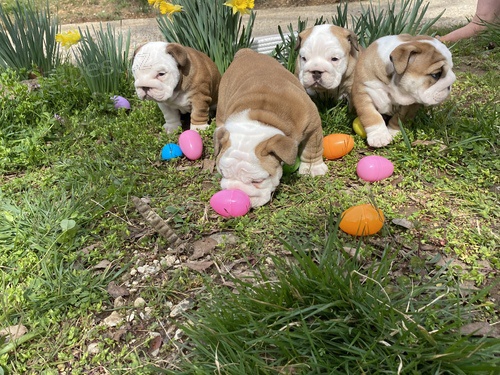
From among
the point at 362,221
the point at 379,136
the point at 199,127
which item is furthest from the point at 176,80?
the point at 362,221

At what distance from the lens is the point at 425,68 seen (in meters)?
2.58

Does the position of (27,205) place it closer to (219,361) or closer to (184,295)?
(184,295)

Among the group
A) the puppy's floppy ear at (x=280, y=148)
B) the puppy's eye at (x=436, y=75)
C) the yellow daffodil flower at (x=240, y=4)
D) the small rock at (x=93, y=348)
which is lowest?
the small rock at (x=93, y=348)

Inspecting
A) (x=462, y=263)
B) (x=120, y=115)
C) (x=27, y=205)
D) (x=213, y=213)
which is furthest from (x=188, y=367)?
(x=120, y=115)

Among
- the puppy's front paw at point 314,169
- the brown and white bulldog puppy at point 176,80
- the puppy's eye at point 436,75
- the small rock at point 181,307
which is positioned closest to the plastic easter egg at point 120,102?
the brown and white bulldog puppy at point 176,80

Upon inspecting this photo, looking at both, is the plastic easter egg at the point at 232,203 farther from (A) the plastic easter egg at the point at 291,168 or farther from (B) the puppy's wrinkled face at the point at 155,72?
(B) the puppy's wrinkled face at the point at 155,72

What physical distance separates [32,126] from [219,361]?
9.80 feet

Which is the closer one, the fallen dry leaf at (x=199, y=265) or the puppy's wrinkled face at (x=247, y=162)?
the fallen dry leaf at (x=199, y=265)

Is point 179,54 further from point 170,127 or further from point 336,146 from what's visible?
point 336,146

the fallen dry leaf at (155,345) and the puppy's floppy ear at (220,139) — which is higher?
the puppy's floppy ear at (220,139)

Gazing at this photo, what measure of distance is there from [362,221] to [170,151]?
1.64m

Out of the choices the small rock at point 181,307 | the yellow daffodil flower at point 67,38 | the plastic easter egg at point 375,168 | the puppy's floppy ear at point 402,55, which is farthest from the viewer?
the yellow daffodil flower at point 67,38

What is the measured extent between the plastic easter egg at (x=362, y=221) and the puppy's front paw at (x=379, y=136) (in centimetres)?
85

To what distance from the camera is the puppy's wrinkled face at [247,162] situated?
2.36 metres
